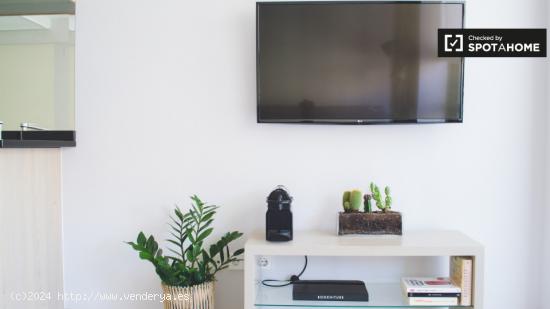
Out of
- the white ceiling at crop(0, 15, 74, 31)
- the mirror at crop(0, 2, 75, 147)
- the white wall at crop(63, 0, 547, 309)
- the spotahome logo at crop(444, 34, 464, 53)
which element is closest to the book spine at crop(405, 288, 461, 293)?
the white wall at crop(63, 0, 547, 309)

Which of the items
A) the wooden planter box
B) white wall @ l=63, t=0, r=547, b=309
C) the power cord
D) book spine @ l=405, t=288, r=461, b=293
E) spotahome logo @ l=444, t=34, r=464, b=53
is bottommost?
the power cord

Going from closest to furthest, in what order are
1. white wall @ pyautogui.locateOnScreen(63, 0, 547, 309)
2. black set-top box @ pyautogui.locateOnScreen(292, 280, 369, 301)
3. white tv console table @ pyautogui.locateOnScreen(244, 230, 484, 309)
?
white tv console table @ pyautogui.locateOnScreen(244, 230, 484, 309) → black set-top box @ pyautogui.locateOnScreen(292, 280, 369, 301) → white wall @ pyautogui.locateOnScreen(63, 0, 547, 309)

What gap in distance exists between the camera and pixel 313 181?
2.17 metres

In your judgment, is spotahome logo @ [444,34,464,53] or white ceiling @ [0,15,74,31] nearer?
spotahome logo @ [444,34,464,53]

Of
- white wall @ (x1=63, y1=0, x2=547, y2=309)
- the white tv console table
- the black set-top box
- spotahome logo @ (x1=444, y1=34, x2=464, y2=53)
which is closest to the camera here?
the white tv console table

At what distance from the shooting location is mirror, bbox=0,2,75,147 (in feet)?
7.23

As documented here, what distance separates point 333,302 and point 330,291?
0.05m

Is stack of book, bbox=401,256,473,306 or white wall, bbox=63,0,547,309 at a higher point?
white wall, bbox=63,0,547,309

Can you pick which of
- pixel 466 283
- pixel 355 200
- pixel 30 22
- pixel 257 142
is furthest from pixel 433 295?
pixel 30 22

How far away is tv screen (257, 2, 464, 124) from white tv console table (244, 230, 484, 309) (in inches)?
21.1

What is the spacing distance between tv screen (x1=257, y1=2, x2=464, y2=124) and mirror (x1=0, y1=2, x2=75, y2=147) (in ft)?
3.17

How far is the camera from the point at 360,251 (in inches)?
72.3

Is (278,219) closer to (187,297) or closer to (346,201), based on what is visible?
(346,201)

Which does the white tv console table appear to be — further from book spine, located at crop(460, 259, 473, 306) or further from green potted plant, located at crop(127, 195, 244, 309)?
green potted plant, located at crop(127, 195, 244, 309)
